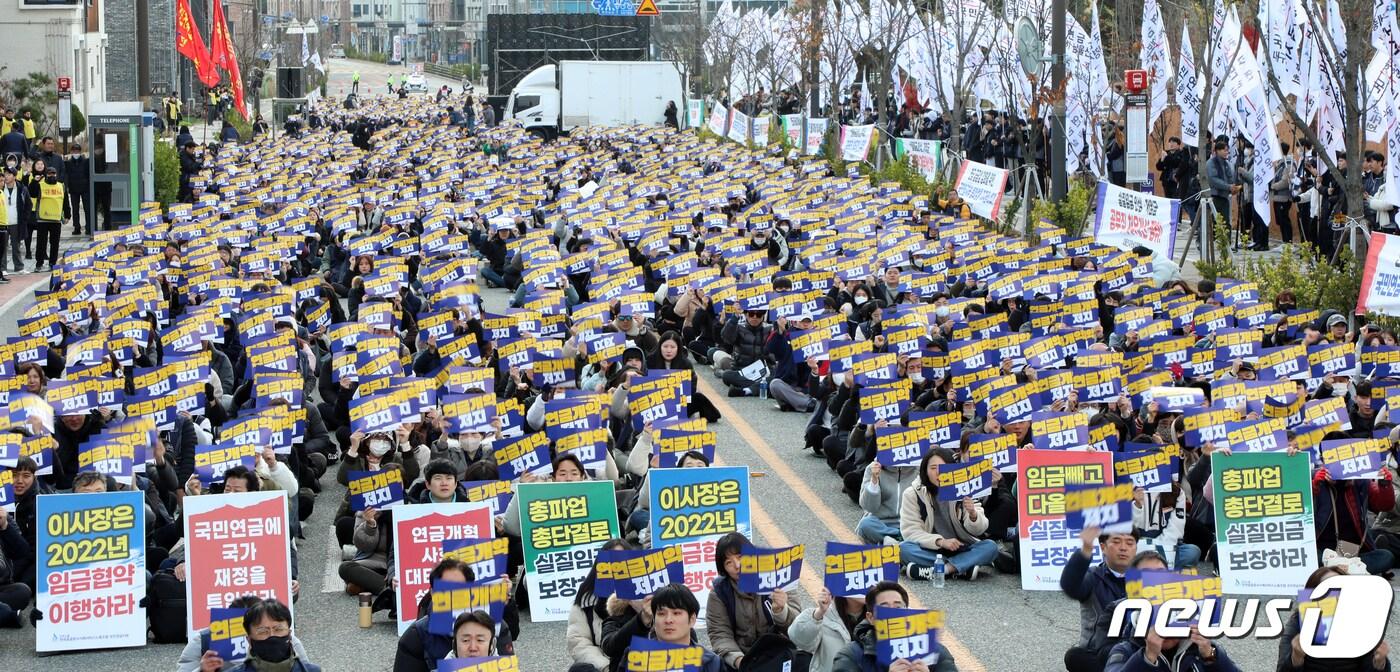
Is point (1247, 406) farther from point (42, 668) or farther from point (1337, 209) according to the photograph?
point (1337, 209)

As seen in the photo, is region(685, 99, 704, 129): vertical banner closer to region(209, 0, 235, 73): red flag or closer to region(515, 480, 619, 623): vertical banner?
region(209, 0, 235, 73): red flag

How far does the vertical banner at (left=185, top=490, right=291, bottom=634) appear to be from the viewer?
11.5 metres

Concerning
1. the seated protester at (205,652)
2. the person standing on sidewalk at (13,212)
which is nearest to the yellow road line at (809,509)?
the seated protester at (205,652)

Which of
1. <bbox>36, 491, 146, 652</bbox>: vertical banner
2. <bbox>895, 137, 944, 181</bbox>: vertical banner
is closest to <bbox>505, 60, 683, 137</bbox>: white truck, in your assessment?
<bbox>895, 137, 944, 181</bbox>: vertical banner

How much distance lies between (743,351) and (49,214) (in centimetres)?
1365

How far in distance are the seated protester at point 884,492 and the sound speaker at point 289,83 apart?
245 ft

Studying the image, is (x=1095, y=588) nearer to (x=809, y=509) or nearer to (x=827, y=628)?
(x=827, y=628)

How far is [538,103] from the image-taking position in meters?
70.6

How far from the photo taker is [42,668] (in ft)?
37.7

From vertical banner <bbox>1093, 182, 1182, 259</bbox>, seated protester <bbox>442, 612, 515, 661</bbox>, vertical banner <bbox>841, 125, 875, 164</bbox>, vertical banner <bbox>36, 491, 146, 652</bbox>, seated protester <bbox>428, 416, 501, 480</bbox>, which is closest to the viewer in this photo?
seated protester <bbox>442, 612, 515, 661</bbox>

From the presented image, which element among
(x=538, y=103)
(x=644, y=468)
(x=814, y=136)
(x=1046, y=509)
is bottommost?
(x=644, y=468)

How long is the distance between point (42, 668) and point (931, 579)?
5.40 m

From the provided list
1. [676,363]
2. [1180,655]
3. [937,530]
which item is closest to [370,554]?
[937,530]

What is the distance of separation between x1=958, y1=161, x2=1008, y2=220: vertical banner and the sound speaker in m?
56.4
